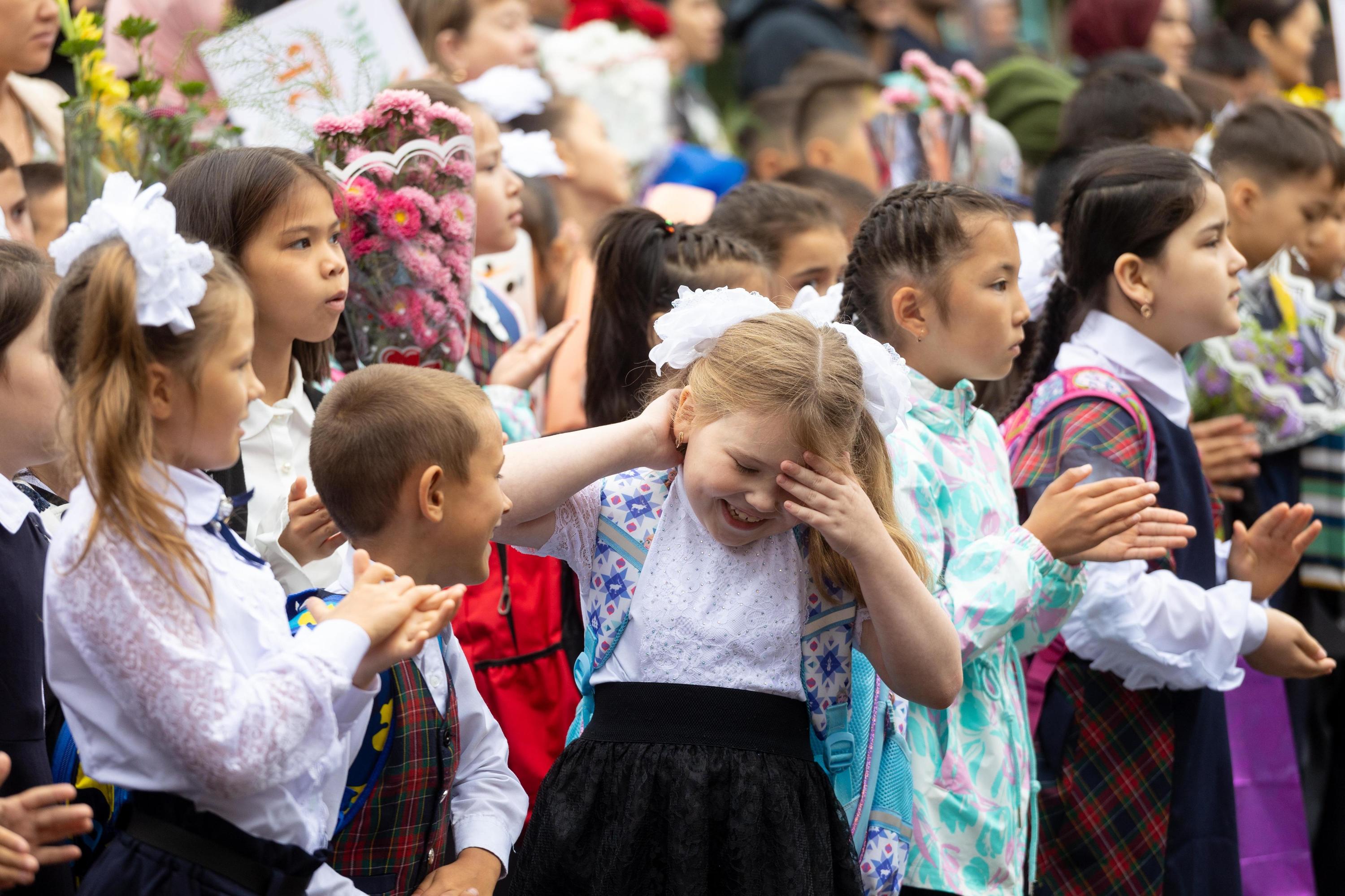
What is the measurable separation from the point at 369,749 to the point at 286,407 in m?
0.81

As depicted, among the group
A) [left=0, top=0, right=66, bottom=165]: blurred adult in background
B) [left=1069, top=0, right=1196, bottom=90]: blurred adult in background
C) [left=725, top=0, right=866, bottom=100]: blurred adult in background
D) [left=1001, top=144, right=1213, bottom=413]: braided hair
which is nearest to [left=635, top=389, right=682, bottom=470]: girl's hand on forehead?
[left=1001, top=144, right=1213, bottom=413]: braided hair

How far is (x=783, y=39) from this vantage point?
770cm

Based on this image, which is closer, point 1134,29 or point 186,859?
point 186,859

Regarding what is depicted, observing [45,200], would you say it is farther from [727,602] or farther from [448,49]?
[727,602]

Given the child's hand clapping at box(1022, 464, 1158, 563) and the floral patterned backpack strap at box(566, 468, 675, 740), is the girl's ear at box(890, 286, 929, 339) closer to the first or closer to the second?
the child's hand clapping at box(1022, 464, 1158, 563)

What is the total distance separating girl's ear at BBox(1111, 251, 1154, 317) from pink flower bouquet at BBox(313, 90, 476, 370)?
1492mm

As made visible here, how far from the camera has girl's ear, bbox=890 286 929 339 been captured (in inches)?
109

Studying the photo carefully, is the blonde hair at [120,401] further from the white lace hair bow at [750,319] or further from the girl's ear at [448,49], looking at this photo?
the girl's ear at [448,49]

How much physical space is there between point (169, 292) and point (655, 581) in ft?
2.90

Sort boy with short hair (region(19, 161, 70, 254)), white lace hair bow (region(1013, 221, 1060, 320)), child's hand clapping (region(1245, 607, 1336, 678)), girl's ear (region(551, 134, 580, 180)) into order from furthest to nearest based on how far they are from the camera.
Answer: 1. girl's ear (region(551, 134, 580, 180))
2. boy with short hair (region(19, 161, 70, 254))
3. white lace hair bow (region(1013, 221, 1060, 320))
4. child's hand clapping (region(1245, 607, 1336, 678))

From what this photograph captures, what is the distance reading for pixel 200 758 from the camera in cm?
166

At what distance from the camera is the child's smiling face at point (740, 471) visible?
210 cm

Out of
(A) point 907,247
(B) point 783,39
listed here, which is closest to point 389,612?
(A) point 907,247

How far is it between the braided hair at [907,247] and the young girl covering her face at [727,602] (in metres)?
0.58
